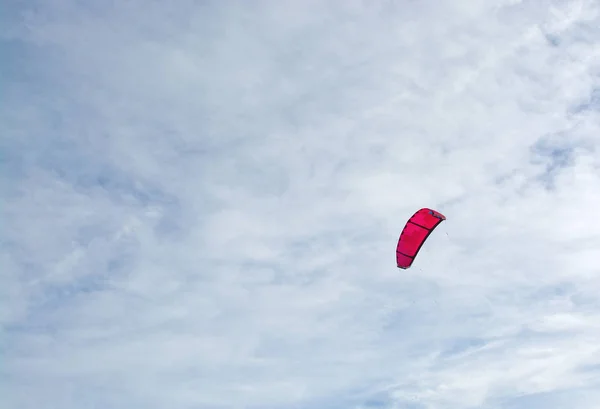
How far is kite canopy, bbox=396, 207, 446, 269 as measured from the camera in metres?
62.1

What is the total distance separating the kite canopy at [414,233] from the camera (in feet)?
204

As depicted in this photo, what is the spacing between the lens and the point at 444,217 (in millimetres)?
61969

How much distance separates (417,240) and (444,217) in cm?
338

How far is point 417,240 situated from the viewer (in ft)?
209

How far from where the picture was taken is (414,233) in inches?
2488
